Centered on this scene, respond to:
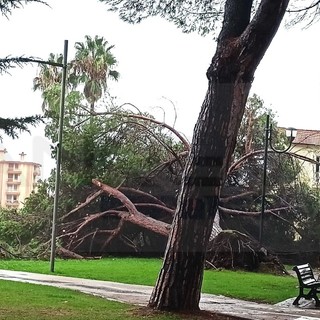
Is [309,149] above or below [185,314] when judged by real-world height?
above

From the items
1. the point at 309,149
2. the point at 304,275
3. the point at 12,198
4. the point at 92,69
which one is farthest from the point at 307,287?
the point at 92,69

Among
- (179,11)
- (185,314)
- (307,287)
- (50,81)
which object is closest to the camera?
(185,314)

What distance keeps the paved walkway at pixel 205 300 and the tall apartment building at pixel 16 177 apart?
950mm

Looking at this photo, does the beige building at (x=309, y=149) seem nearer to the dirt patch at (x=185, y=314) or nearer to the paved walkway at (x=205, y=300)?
the paved walkway at (x=205, y=300)

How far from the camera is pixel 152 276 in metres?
7.76

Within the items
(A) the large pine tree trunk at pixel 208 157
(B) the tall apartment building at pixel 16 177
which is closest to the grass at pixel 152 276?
(B) the tall apartment building at pixel 16 177

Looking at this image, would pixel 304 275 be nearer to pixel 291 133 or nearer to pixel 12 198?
pixel 291 133

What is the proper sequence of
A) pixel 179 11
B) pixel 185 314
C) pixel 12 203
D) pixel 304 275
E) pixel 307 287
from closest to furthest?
pixel 185 314 < pixel 179 11 < pixel 307 287 < pixel 304 275 < pixel 12 203

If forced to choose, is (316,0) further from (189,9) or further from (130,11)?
(130,11)

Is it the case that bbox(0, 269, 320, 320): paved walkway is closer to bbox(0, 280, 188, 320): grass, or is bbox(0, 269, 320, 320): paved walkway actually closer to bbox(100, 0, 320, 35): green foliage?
bbox(0, 280, 188, 320): grass

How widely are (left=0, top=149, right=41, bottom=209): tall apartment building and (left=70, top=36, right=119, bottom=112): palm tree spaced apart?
247 centimetres

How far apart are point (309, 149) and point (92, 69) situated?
12.2 feet

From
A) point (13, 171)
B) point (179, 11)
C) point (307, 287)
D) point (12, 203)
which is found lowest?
point (307, 287)

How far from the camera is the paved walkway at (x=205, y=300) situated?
5.25m
